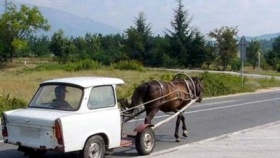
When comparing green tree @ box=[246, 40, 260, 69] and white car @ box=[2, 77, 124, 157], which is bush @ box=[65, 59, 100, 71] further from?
white car @ box=[2, 77, 124, 157]

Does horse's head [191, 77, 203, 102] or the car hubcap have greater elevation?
horse's head [191, 77, 203, 102]

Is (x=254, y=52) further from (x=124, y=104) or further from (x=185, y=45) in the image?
(x=124, y=104)

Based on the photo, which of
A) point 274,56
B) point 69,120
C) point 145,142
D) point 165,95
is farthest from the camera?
point 274,56

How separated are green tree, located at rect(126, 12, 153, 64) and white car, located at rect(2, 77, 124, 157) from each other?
2416 inches

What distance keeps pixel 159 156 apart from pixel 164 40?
61673 millimetres

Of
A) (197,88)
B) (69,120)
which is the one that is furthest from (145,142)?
(197,88)

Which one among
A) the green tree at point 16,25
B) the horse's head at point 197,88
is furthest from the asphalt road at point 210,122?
the green tree at point 16,25

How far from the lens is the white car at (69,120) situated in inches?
336

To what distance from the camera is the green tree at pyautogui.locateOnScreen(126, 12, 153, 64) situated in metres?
71.0

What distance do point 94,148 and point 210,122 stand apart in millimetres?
7988

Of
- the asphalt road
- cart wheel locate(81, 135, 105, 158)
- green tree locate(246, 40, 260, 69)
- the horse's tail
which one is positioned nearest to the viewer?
cart wheel locate(81, 135, 105, 158)

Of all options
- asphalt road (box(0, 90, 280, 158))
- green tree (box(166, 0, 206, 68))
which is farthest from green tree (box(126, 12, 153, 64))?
asphalt road (box(0, 90, 280, 158))

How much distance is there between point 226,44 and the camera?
62.7 m

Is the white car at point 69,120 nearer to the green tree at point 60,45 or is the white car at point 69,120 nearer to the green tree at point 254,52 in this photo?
the green tree at point 254,52
